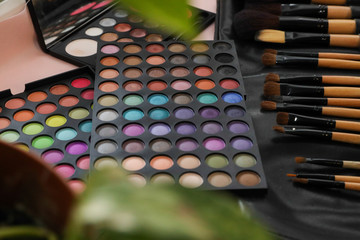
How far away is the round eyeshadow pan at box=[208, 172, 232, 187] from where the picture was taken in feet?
2.06

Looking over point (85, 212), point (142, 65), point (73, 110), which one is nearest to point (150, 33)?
point (142, 65)

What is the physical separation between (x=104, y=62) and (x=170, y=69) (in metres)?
0.11

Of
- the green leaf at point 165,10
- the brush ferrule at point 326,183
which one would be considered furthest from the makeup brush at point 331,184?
the green leaf at point 165,10

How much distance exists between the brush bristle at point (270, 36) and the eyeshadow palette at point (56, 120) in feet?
0.97

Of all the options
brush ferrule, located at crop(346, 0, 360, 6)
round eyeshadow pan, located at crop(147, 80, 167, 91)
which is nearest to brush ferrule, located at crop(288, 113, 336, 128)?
round eyeshadow pan, located at crop(147, 80, 167, 91)

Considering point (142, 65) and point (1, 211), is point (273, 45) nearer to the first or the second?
point (142, 65)

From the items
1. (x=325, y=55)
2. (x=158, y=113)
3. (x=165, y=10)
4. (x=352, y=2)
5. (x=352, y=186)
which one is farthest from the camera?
(x=352, y=2)

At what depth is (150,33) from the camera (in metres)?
0.91

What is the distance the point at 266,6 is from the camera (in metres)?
0.89

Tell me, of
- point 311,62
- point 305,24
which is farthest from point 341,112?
point 305,24

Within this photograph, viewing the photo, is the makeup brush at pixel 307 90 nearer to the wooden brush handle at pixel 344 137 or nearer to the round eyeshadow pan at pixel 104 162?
the wooden brush handle at pixel 344 137

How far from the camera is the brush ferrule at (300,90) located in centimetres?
77

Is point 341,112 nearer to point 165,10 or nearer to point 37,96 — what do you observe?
point 37,96

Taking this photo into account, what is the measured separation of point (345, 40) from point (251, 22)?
0.17 meters
